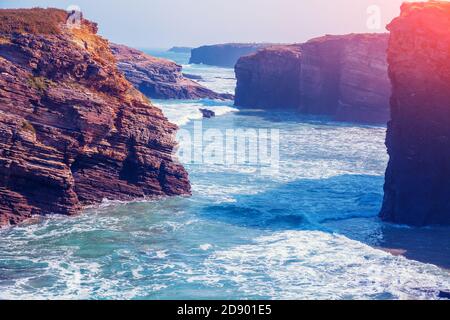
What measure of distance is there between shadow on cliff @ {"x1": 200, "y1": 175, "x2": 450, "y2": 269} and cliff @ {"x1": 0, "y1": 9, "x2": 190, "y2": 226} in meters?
3.88

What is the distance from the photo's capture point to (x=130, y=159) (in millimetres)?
28781

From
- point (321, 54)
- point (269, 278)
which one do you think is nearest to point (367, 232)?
point (269, 278)

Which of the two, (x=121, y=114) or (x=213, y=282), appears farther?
(x=121, y=114)

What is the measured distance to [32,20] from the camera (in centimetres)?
2773

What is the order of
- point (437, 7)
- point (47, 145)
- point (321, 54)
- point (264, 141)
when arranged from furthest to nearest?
point (321, 54), point (264, 141), point (437, 7), point (47, 145)

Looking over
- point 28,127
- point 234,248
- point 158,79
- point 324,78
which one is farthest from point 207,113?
point 234,248

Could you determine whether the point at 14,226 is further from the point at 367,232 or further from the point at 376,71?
the point at 376,71

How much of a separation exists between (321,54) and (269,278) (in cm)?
5929

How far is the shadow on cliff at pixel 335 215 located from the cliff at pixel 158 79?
192 feet

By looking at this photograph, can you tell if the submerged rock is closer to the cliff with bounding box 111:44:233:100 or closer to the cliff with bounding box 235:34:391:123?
the cliff with bounding box 235:34:391:123

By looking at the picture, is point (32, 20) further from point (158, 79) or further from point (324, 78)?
point (158, 79)

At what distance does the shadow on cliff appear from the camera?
23.9m

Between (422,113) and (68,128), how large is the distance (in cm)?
1454

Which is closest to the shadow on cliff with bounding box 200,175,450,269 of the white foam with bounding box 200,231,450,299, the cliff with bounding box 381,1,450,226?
the cliff with bounding box 381,1,450,226
